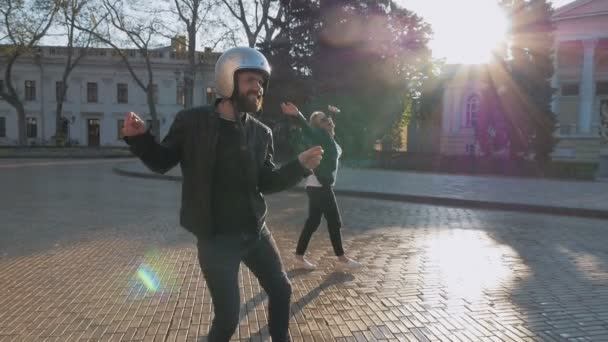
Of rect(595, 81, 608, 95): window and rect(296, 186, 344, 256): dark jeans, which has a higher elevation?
rect(595, 81, 608, 95): window

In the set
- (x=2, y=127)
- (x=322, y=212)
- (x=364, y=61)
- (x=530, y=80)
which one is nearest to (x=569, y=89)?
(x=530, y=80)

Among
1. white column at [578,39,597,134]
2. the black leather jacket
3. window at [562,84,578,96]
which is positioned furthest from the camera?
window at [562,84,578,96]

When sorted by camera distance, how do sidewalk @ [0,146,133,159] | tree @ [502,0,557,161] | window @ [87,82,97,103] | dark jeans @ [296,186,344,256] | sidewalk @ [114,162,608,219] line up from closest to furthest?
dark jeans @ [296,186,344,256], sidewalk @ [114,162,608,219], tree @ [502,0,557,161], sidewalk @ [0,146,133,159], window @ [87,82,97,103]

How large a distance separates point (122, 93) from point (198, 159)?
5523 cm

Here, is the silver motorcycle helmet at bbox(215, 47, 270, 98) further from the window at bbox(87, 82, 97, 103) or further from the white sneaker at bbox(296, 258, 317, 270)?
the window at bbox(87, 82, 97, 103)

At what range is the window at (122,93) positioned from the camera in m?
52.5

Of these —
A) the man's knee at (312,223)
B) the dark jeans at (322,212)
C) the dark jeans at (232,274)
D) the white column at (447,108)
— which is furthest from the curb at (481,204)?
the white column at (447,108)

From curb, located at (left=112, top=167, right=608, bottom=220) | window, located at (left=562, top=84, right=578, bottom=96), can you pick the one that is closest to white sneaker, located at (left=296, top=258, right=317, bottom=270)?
curb, located at (left=112, top=167, right=608, bottom=220)

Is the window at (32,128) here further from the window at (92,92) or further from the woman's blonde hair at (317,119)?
the woman's blonde hair at (317,119)

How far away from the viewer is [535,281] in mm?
4836

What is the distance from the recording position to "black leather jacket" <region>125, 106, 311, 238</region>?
2.19 meters

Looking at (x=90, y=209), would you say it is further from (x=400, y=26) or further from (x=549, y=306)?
(x=400, y=26)

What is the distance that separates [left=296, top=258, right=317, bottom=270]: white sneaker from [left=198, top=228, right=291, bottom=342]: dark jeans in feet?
9.25

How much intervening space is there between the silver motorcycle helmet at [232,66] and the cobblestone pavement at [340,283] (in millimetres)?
1974
